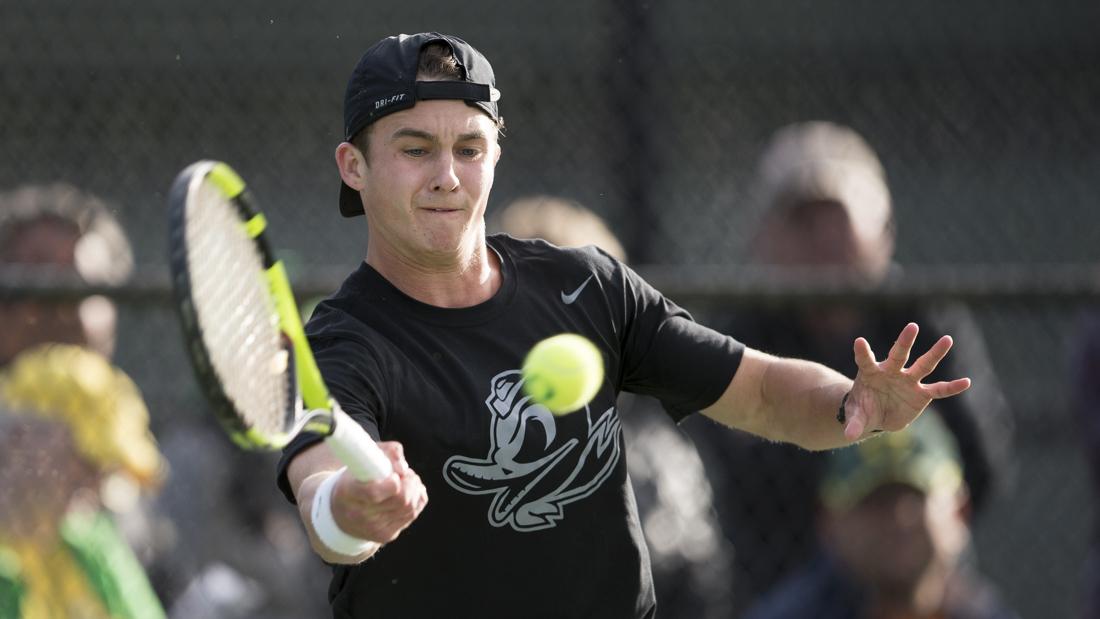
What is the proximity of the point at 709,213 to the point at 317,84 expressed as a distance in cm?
174

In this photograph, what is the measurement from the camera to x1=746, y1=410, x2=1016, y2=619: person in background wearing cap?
4613 mm

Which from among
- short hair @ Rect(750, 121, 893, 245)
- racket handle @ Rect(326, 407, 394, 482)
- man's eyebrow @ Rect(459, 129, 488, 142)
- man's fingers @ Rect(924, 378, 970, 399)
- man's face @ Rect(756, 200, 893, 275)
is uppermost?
short hair @ Rect(750, 121, 893, 245)

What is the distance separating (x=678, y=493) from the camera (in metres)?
4.69

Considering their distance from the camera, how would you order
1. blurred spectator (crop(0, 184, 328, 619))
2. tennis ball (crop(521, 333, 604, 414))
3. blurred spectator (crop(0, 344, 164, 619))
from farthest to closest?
1. blurred spectator (crop(0, 184, 328, 619))
2. blurred spectator (crop(0, 344, 164, 619))
3. tennis ball (crop(521, 333, 604, 414))

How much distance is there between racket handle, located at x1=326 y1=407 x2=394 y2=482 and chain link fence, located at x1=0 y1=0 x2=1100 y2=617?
8.29 ft

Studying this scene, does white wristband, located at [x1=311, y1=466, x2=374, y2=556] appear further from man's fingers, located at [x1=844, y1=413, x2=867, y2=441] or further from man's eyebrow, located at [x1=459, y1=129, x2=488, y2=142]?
man's fingers, located at [x1=844, y1=413, x2=867, y2=441]

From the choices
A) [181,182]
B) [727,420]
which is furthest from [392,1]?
[181,182]

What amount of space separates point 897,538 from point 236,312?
2750 mm

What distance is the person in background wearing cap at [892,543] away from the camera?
4613mm

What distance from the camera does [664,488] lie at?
4.67 meters

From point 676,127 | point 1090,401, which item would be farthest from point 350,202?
point 676,127

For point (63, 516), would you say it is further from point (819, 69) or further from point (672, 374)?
point (819, 69)

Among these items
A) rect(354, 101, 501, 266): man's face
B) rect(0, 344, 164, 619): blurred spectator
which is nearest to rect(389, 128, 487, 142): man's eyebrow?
rect(354, 101, 501, 266): man's face

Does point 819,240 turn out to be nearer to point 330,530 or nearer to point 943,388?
point 943,388
